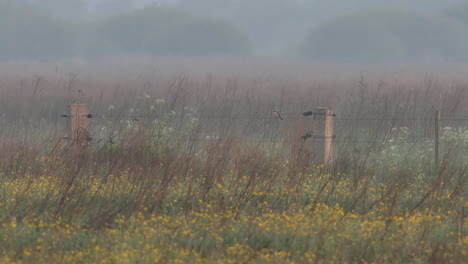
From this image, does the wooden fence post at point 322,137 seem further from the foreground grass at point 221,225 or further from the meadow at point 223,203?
the foreground grass at point 221,225

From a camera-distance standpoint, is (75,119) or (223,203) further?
(75,119)

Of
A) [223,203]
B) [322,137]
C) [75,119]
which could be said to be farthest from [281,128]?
[223,203]

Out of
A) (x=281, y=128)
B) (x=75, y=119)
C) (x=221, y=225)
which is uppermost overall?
(x=75, y=119)

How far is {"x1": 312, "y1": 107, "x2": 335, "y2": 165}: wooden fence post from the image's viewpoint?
10.0m

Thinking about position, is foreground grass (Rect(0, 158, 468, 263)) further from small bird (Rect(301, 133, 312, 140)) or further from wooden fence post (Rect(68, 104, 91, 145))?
wooden fence post (Rect(68, 104, 91, 145))

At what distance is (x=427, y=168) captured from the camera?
10.2m

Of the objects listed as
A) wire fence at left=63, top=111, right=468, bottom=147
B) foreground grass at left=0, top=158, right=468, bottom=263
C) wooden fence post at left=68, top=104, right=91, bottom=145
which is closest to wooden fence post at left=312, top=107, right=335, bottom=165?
wire fence at left=63, top=111, right=468, bottom=147

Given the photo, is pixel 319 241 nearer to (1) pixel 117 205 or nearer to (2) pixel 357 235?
(2) pixel 357 235

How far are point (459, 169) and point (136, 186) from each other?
4143 mm

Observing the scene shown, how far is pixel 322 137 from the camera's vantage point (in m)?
10.1

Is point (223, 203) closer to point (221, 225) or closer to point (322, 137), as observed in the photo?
point (221, 225)

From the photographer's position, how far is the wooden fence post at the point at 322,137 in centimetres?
1005

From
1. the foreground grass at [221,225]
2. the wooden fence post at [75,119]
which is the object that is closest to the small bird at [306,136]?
the foreground grass at [221,225]

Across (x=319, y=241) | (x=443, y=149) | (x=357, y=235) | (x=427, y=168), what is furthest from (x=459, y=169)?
(x=319, y=241)
